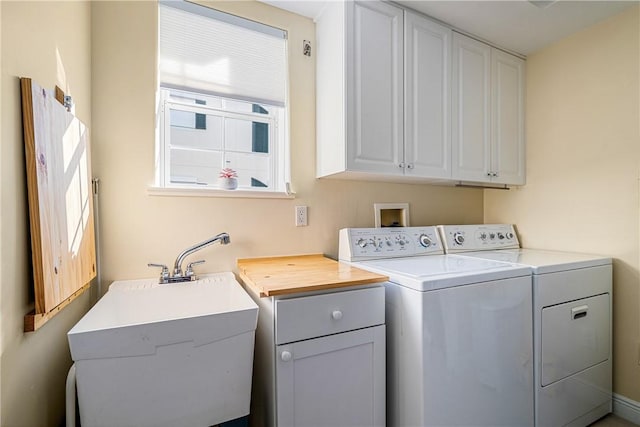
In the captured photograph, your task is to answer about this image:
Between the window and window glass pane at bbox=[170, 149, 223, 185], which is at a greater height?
the window

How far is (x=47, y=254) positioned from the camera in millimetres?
916

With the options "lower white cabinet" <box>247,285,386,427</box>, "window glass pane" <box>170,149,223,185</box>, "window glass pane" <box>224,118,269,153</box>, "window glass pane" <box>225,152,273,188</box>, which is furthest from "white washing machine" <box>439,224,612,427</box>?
"window glass pane" <box>170,149,223,185</box>

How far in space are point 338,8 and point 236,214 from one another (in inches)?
49.8

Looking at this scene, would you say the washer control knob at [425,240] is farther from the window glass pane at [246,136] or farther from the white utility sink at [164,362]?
the white utility sink at [164,362]

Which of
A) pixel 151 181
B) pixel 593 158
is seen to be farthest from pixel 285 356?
pixel 593 158

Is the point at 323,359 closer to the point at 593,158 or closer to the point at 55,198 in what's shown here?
the point at 55,198

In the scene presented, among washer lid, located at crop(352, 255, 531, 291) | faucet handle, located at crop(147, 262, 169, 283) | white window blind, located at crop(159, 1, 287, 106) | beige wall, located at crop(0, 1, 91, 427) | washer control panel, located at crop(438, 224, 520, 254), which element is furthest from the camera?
washer control panel, located at crop(438, 224, 520, 254)

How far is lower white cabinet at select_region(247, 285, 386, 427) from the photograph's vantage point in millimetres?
1146

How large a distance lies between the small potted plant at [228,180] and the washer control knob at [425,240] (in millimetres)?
1201

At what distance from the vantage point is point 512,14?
1.83m

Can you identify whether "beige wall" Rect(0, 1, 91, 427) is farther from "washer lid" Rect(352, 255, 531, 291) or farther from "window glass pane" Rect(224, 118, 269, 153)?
"washer lid" Rect(352, 255, 531, 291)

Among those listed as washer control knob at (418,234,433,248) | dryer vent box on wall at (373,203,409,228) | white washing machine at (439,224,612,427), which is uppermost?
dryer vent box on wall at (373,203,409,228)

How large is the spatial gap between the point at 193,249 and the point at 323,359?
814 millimetres

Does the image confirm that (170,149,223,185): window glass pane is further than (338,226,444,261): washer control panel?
No
